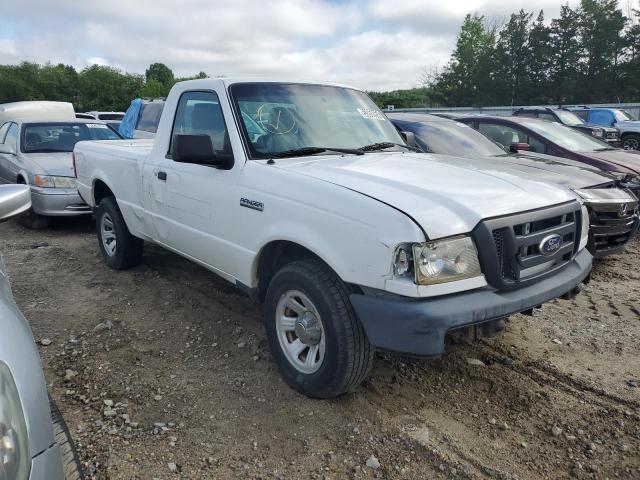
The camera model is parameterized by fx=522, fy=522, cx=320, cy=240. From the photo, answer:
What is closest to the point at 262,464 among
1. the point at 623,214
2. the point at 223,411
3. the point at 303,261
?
the point at 223,411

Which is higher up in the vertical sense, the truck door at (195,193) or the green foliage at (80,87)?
the green foliage at (80,87)

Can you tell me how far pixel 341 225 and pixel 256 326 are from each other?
1.79 meters

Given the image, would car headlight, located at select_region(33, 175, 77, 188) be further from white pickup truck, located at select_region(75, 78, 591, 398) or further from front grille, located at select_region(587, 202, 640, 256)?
front grille, located at select_region(587, 202, 640, 256)

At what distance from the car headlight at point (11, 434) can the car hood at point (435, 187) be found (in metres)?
1.78

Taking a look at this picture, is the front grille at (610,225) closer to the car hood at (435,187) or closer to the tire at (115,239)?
the car hood at (435,187)

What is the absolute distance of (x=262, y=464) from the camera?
105 inches

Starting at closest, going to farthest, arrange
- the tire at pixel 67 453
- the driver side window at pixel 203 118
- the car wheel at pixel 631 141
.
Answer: the tire at pixel 67 453 → the driver side window at pixel 203 118 → the car wheel at pixel 631 141

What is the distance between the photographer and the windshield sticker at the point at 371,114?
4.22 metres

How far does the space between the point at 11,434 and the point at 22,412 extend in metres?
0.10

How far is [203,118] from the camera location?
4008 millimetres

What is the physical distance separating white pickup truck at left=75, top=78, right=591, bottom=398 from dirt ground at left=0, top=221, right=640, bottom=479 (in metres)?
0.37

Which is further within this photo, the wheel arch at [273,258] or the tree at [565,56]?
the tree at [565,56]

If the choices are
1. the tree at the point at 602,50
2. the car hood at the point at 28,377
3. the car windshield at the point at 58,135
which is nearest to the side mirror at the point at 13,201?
the car hood at the point at 28,377

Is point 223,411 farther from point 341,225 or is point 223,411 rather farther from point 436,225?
point 436,225
